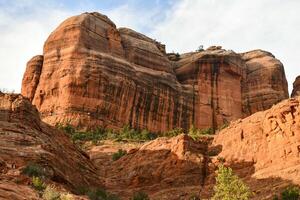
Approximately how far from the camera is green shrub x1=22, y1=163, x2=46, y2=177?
35.8 meters

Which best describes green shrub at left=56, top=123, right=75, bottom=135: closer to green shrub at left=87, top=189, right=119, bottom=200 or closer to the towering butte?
the towering butte

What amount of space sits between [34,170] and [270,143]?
21.4 meters

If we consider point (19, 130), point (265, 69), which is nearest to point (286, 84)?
point (265, 69)

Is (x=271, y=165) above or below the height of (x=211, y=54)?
below

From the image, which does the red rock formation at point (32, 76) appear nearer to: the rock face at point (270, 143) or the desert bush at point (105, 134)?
the desert bush at point (105, 134)

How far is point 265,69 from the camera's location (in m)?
95.9

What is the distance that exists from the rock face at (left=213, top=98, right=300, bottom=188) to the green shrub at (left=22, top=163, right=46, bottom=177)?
17.7 meters

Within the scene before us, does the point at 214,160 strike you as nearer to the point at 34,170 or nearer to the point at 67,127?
the point at 34,170

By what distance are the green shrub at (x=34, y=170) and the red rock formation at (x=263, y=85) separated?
56842mm

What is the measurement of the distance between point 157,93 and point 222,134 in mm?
27286

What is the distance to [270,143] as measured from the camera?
5053 cm

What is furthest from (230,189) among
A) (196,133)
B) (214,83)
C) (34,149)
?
(214,83)

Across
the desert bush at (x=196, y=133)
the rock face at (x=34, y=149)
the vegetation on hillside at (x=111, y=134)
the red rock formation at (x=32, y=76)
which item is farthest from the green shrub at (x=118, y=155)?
the red rock formation at (x=32, y=76)

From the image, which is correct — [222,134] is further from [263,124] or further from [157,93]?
[157,93]
